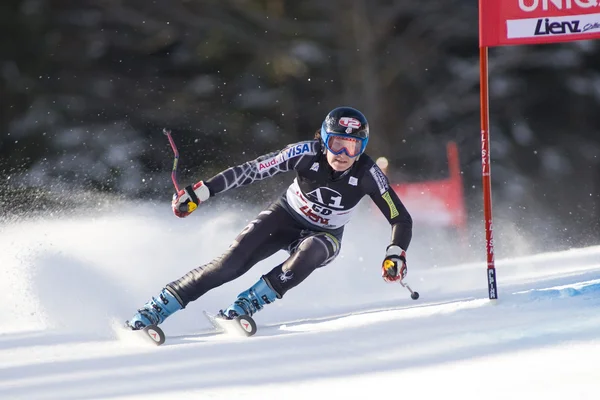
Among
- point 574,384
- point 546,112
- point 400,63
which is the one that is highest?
point 574,384

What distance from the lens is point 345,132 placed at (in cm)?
500

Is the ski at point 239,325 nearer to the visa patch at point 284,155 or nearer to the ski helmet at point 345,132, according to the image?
the visa patch at point 284,155

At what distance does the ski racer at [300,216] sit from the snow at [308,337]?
0.22 meters

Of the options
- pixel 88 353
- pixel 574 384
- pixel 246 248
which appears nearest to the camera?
pixel 574 384

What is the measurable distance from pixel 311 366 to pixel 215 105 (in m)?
13.9

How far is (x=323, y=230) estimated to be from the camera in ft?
17.6

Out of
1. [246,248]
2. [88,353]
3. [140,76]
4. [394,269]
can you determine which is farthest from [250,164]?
[140,76]

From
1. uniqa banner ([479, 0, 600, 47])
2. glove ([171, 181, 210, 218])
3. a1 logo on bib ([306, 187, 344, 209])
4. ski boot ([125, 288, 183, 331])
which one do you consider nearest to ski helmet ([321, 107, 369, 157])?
a1 logo on bib ([306, 187, 344, 209])

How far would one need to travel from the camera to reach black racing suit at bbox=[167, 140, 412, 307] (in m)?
5.00

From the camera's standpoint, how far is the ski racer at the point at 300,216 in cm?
495

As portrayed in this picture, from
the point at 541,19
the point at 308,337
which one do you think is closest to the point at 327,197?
the point at 308,337

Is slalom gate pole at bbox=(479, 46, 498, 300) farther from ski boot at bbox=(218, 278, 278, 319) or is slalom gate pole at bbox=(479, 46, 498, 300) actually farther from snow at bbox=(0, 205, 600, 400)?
ski boot at bbox=(218, 278, 278, 319)

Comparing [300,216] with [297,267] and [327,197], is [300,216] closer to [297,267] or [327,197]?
[327,197]

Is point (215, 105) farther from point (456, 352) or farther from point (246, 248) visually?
point (456, 352)
